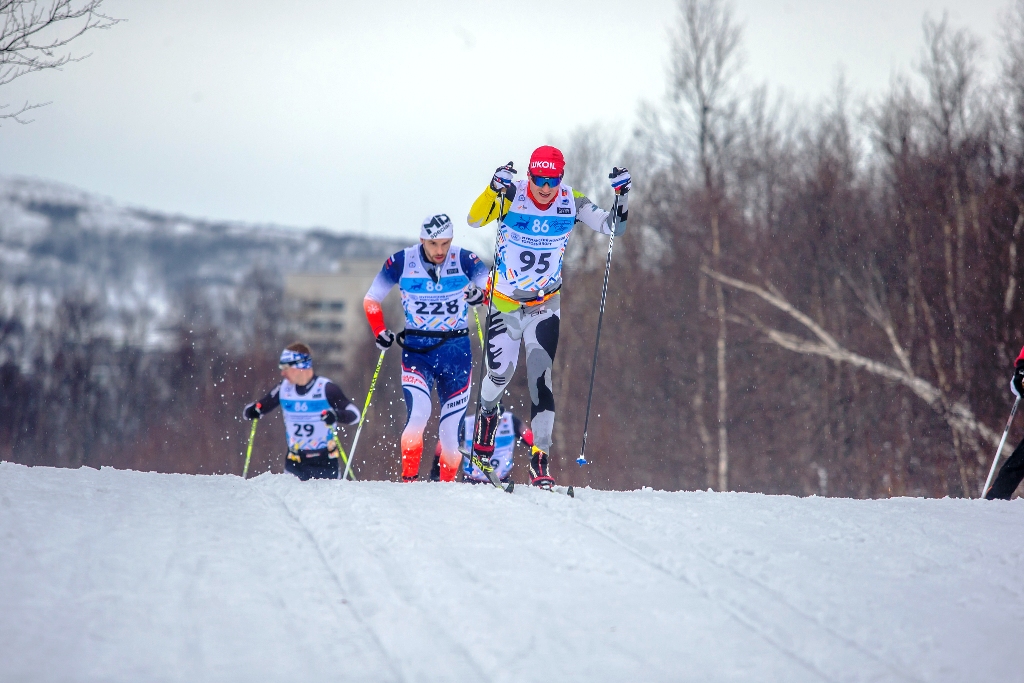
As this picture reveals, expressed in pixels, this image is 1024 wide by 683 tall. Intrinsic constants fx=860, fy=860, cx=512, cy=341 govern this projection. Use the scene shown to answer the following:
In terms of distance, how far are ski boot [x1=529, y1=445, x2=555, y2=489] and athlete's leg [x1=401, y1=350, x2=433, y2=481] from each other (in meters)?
0.90

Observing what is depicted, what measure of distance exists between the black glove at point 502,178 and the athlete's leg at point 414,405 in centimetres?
146

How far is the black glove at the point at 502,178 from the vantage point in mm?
5840

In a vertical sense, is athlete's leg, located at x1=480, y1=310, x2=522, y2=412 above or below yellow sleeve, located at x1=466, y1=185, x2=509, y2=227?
below

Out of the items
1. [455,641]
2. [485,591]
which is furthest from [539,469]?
[455,641]

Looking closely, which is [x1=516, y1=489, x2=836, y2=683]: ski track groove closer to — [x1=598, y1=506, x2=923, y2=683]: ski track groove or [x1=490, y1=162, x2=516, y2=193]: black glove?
[x1=598, y1=506, x2=923, y2=683]: ski track groove

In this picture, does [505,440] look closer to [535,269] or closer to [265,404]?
[265,404]

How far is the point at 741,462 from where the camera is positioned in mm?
21375

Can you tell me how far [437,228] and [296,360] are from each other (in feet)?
9.03

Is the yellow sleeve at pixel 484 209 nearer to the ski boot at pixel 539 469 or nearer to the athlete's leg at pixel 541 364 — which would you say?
the athlete's leg at pixel 541 364

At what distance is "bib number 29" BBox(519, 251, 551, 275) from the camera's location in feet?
20.2

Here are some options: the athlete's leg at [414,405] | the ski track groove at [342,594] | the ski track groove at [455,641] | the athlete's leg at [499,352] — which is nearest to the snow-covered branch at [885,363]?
the athlete's leg at [499,352]

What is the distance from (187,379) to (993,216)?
37359 mm

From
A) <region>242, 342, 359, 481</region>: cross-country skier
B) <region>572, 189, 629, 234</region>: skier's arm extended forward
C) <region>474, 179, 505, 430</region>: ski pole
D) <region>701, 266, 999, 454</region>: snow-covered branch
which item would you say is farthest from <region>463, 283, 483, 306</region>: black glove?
<region>701, 266, 999, 454</region>: snow-covered branch

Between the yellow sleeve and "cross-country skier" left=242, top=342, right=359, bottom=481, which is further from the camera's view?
"cross-country skier" left=242, top=342, right=359, bottom=481
